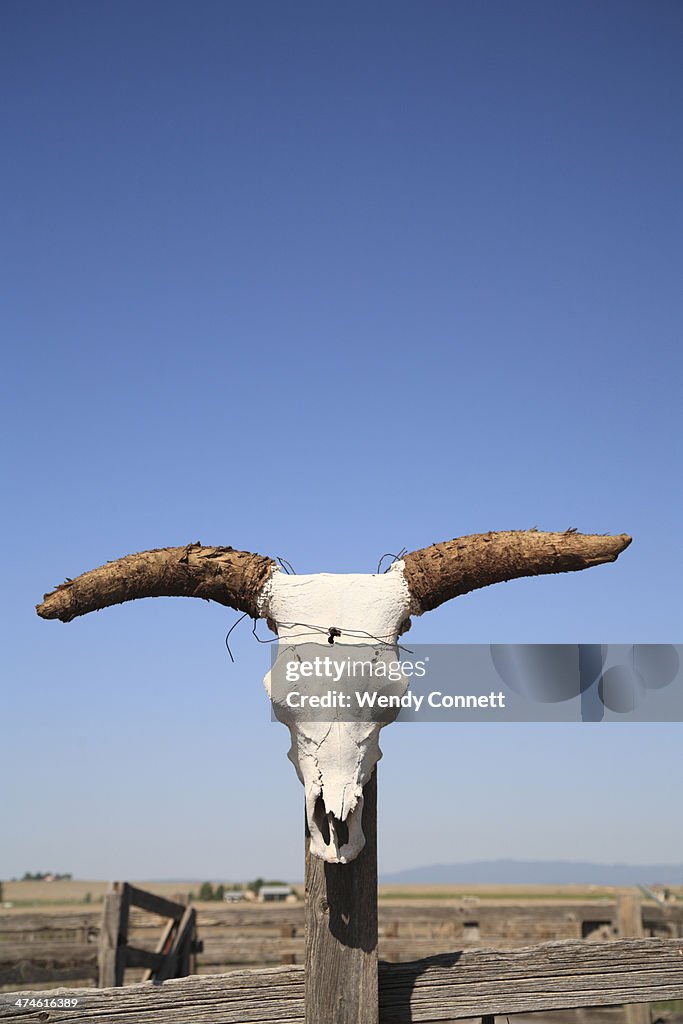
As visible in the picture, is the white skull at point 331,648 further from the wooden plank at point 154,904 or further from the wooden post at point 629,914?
the wooden post at point 629,914

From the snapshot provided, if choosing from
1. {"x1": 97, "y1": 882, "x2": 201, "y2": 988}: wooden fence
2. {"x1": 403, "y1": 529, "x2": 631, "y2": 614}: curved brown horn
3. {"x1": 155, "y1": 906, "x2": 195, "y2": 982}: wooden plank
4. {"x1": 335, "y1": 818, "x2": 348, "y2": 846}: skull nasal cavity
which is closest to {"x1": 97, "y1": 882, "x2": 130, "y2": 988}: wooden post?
Answer: {"x1": 97, "y1": 882, "x2": 201, "y2": 988}: wooden fence

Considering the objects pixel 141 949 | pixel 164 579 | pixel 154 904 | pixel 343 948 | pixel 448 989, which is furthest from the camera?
pixel 141 949

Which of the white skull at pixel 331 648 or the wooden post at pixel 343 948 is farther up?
the white skull at pixel 331 648

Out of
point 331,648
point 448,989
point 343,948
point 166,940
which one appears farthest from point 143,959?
point 331,648

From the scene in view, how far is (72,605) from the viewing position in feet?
10.8

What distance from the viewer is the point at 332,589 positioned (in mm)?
3203

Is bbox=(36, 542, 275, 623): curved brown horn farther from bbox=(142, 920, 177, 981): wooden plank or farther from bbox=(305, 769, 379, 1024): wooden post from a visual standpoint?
bbox=(142, 920, 177, 981): wooden plank

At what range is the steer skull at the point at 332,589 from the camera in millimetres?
2975

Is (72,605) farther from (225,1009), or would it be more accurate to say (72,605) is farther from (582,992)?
(582,992)

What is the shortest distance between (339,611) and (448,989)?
1.58 m

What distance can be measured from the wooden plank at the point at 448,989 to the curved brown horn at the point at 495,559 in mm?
1443

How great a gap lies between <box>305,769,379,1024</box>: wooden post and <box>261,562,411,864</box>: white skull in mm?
203

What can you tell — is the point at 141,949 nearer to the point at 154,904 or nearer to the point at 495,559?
the point at 154,904

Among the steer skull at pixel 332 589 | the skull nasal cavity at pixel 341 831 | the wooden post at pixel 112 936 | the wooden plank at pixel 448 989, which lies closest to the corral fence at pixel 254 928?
the wooden post at pixel 112 936
